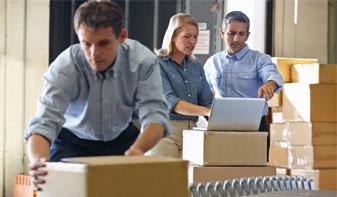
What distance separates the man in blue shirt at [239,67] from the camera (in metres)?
3.35

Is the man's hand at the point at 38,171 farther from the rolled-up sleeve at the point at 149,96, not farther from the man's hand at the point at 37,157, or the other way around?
the rolled-up sleeve at the point at 149,96

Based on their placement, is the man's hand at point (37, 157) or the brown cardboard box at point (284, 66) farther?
the brown cardboard box at point (284, 66)

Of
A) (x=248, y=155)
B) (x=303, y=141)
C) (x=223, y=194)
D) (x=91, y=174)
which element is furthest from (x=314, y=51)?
(x=91, y=174)

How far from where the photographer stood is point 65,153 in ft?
6.88

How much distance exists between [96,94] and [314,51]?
3.56 m

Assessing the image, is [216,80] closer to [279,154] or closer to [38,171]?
[279,154]

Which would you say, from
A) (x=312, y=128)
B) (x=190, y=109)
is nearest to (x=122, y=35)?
(x=190, y=109)

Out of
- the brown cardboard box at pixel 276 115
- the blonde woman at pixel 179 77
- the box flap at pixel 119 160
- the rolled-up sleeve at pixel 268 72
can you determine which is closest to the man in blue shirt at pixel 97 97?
the box flap at pixel 119 160

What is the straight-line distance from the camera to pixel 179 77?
3.11m

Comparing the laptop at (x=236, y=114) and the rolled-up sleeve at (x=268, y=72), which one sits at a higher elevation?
the rolled-up sleeve at (x=268, y=72)

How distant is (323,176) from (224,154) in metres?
1.38

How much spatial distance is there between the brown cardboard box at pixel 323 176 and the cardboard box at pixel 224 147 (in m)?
1.15

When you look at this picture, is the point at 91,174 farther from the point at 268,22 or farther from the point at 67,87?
the point at 268,22

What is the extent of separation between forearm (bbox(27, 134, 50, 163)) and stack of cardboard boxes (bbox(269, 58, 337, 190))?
2.72 metres
